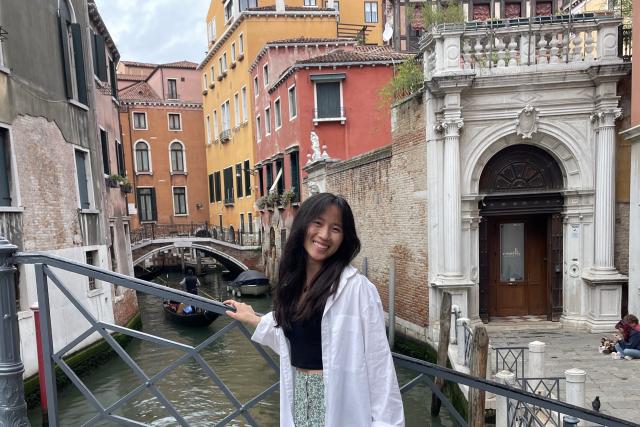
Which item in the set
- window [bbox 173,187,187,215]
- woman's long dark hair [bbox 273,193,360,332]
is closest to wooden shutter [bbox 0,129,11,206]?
woman's long dark hair [bbox 273,193,360,332]

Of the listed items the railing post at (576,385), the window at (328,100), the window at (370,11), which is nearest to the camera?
the railing post at (576,385)

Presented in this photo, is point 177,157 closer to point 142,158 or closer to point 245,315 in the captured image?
point 142,158

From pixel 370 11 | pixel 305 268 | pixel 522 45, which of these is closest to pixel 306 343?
pixel 305 268

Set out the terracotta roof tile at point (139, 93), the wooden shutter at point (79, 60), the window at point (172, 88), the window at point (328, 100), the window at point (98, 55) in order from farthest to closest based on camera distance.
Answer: the window at point (172, 88) < the terracotta roof tile at point (139, 93) < the window at point (328, 100) < the window at point (98, 55) < the wooden shutter at point (79, 60)

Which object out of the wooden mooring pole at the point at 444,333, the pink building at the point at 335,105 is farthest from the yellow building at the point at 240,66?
the wooden mooring pole at the point at 444,333

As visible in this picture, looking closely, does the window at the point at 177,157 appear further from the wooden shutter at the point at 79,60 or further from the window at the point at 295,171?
the wooden shutter at the point at 79,60

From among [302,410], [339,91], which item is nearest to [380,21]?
[339,91]

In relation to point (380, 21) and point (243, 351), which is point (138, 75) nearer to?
point (380, 21)

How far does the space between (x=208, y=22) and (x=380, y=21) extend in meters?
8.72

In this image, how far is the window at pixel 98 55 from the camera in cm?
952

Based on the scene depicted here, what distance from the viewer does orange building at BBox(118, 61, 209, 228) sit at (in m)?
23.6

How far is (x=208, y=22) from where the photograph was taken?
23297mm

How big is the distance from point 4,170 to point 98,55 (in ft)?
14.7

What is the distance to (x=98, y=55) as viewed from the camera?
9.65 m
